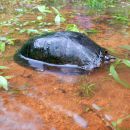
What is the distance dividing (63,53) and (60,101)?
785 millimetres

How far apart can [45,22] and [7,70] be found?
2.03 meters

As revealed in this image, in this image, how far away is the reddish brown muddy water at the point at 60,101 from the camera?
79.5 inches

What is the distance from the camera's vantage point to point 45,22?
187 inches

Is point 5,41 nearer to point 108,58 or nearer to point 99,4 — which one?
point 108,58

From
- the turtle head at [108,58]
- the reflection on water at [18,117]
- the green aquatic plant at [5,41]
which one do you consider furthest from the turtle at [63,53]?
the reflection on water at [18,117]

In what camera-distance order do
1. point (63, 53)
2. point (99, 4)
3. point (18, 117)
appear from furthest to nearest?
1. point (99, 4)
2. point (63, 53)
3. point (18, 117)

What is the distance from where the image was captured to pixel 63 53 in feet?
9.80

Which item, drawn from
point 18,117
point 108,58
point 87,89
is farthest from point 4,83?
point 108,58

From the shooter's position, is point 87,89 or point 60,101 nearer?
point 60,101

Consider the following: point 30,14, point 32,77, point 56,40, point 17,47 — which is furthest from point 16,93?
point 30,14

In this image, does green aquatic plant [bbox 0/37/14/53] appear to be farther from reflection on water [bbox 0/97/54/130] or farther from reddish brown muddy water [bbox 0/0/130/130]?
reflection on water [bbox 0/97/54/130]

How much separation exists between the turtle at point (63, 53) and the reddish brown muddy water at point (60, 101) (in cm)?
12

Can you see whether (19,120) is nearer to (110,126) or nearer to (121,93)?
(110,126)

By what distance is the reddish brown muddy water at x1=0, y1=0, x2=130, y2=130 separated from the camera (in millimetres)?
2020
